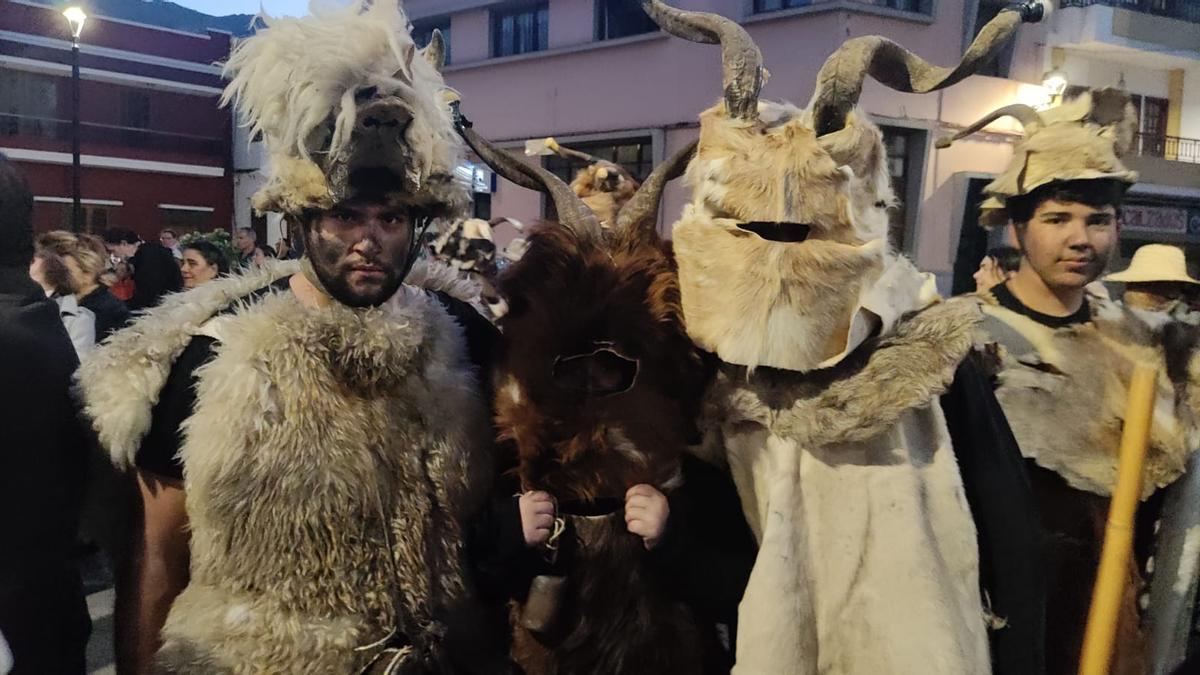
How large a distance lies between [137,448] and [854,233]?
4.97ft

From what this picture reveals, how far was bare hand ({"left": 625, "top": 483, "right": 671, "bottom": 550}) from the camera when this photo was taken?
185cm

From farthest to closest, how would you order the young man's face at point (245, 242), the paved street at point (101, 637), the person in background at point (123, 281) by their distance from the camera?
the young man's face at point (245, 242) → the person in background at point (123, 281) → the paved street at point (101, 637)

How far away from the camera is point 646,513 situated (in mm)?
1852

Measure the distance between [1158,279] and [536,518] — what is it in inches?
159

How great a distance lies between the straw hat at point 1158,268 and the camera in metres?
4.50

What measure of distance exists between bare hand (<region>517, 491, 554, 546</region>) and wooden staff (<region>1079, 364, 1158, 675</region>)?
1.20 m

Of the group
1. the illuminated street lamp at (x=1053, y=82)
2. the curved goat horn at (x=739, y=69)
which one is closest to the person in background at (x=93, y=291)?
the curved goat horn at (x=739, y=69)

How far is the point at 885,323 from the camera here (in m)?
1.75

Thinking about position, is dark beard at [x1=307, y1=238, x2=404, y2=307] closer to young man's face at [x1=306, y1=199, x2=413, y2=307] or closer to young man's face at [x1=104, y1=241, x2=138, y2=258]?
young man's face at [x1=306, y1=199, x2=413, y2=307]

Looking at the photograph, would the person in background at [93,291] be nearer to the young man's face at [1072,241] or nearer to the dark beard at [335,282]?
the dark beard at [335,282]

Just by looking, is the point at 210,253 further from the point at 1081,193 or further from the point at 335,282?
the point at 1081,193

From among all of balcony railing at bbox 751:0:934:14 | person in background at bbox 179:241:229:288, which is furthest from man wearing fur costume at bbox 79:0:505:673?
balcony railing at bbox 751:0:934:14

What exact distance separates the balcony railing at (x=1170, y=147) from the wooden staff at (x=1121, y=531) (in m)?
15.3

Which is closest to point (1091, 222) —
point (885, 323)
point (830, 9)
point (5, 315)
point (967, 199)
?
point (885, 323)
